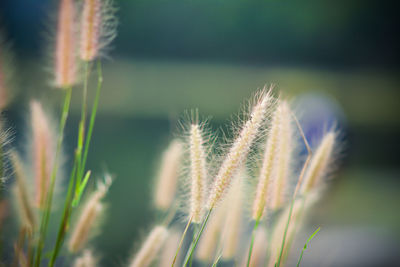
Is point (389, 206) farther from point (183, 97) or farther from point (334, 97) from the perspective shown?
point (183, 97)

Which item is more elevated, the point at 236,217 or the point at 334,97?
the point at 334,97

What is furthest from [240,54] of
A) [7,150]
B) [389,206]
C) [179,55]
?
[7,150]

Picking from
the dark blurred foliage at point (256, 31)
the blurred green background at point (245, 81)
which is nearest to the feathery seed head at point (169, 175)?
the blurred green background at point (245, 81)

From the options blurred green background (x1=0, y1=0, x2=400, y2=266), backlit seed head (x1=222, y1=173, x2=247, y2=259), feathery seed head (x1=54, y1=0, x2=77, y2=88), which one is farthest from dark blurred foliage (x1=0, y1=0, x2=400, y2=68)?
backlit seed head (x1=222, y1=173, x2=247, y2=259)

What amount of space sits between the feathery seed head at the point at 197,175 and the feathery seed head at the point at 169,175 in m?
0.16

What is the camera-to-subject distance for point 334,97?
2.52 m

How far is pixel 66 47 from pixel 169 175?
24 centimetres

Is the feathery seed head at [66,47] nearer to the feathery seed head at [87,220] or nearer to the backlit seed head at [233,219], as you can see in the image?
the feathery seed head at [87,220]

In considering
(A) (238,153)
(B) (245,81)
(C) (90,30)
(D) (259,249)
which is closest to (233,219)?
(D) (259,249)

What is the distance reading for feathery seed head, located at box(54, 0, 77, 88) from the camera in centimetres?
46

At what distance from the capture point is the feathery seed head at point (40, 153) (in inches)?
17.8

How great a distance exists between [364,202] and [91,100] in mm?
1979

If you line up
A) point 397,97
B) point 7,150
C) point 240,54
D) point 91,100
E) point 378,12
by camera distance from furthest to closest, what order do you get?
point 397,97 → point 378,12 → point 240,54 → point 91,100 → point 7,150

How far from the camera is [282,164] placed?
0.49m
